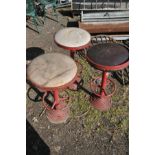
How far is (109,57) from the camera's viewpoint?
153 inches

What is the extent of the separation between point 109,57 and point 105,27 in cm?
270

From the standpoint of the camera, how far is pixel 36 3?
7309 millimetres

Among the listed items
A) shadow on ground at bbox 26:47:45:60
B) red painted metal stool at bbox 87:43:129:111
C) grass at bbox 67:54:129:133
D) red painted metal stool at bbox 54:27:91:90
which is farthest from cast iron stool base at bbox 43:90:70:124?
shadow on ground at bbox 26:47:45:60

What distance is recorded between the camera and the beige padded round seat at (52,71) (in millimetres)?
3463

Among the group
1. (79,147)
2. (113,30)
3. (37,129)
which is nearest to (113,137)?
(79,147)

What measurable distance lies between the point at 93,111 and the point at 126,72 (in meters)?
1.34

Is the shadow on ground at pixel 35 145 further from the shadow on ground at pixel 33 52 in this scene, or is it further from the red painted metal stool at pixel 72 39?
the shadow on ground at pixel 33 52

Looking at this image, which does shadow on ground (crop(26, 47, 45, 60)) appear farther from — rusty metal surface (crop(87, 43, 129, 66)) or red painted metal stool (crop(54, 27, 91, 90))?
rusty metal surface (crop(87, 43, 129, 66))

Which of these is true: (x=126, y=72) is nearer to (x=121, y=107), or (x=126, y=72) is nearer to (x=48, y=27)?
(x=121, y=107)

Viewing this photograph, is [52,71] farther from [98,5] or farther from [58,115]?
[98,5]

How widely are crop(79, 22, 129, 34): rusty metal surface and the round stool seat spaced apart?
176 centimetres

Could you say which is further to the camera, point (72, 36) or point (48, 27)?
point (48, 27)

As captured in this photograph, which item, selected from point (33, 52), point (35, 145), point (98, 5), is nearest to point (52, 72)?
point (35, 145)

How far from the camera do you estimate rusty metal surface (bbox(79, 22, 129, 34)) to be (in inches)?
251
